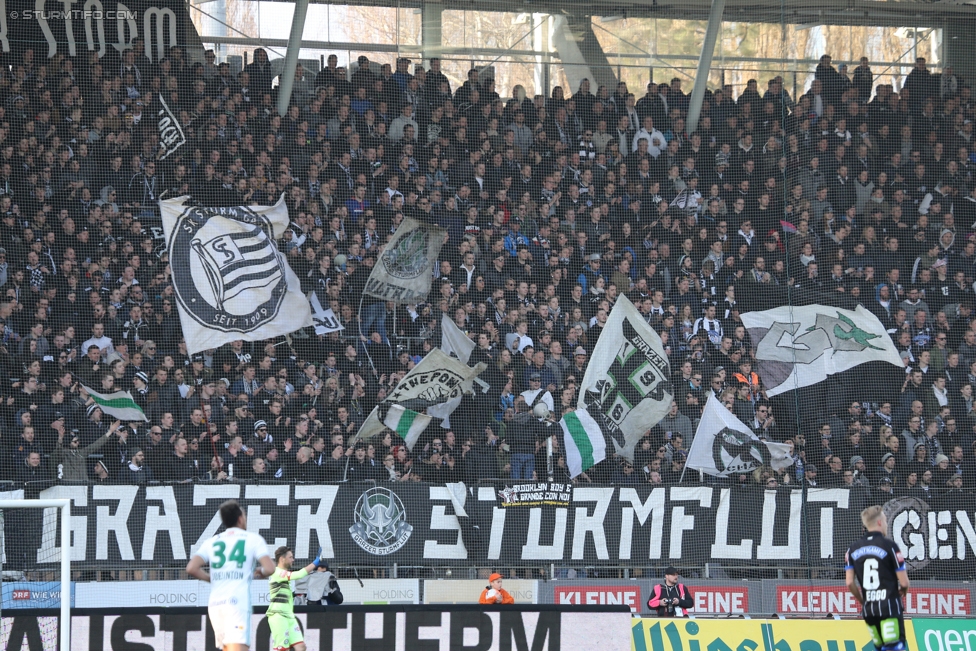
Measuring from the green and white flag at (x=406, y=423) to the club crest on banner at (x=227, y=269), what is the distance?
2.09 metres

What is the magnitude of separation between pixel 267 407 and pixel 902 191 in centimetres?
961

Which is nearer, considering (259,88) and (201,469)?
(201,469)

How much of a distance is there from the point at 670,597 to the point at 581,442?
2.54 metres

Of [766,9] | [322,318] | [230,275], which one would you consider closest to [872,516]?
[322,318]

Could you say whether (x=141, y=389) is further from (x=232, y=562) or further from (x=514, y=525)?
(x=232, y=562)

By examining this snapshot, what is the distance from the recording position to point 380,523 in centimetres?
1452

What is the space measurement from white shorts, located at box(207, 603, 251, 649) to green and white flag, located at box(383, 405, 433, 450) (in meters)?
7.04

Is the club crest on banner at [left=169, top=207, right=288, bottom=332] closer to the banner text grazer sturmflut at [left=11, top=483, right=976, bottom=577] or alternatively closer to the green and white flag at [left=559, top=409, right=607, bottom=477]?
the banner text grazer sturmflut at [left=11, top=483, right=976, bottom=577]

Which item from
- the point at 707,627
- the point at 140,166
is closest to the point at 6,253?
the point at 140,166

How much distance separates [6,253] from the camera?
15406 millimetres

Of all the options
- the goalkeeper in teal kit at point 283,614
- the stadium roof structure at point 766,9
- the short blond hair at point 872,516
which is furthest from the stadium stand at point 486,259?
the short blond hair at point 872,516

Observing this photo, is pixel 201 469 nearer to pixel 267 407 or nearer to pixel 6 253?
pixel 267 407

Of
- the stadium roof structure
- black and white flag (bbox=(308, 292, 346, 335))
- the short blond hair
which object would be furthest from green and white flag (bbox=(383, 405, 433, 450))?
the short blond hair

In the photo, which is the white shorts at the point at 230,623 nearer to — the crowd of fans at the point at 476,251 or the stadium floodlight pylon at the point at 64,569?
the stadium floodlight pylon at the point at 64,569
